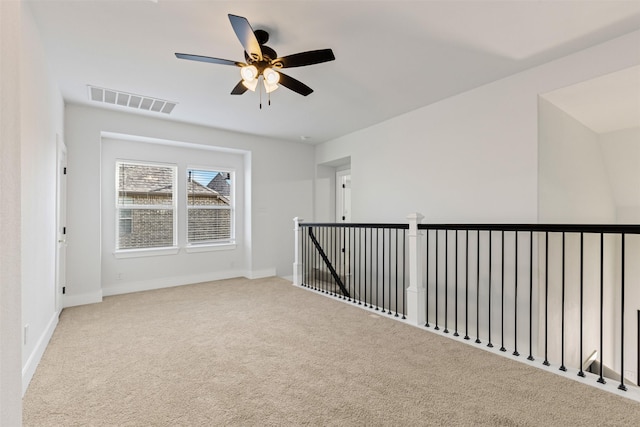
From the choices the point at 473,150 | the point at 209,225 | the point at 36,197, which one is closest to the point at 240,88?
the point at 36,197

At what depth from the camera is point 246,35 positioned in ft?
7.42

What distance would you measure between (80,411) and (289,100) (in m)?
3.73

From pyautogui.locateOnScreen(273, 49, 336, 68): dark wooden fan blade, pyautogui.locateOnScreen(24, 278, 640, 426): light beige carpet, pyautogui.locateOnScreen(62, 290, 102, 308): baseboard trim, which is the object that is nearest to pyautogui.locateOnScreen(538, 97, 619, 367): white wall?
pyautogui.locateOnScreen(24, 278, 640, 426): light beige carpet

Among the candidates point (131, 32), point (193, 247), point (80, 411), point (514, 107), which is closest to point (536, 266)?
point (514, 107)

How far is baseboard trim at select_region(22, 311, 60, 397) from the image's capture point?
218cm

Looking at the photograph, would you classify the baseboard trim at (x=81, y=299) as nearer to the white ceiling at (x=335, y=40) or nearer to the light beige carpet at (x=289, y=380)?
the light beige carpet at (x=289, y=380)

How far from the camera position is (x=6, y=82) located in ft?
2.79

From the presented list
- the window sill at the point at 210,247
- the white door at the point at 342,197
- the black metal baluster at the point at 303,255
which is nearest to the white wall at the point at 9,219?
the black metal baluster at the point at 303,255

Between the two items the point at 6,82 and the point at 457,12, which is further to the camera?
the point at 457,12

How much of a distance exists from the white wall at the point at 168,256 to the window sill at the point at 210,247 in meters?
0.04

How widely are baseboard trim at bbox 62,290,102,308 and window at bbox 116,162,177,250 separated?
847 mm

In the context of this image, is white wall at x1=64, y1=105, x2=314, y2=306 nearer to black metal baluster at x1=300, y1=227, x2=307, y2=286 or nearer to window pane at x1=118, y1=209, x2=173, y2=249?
window pane at x1=118, y1=209, x2=173, y2=249

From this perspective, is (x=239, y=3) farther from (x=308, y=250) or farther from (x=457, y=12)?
(x=308, y=250)

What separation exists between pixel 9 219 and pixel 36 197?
7.46 ft
